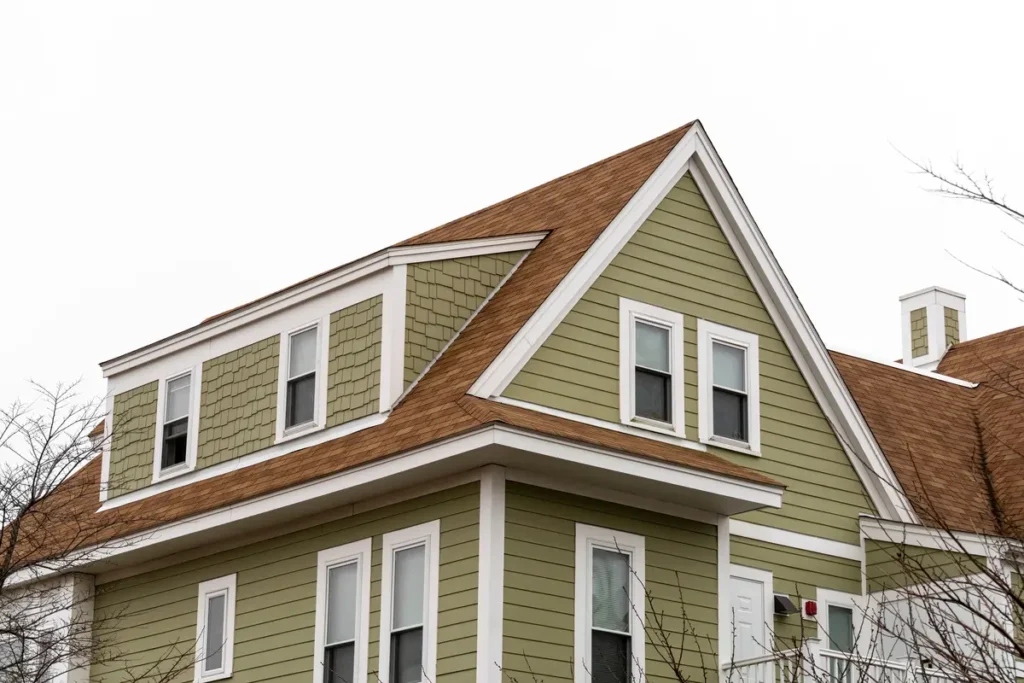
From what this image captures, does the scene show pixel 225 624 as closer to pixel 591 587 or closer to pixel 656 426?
pixel 591 587

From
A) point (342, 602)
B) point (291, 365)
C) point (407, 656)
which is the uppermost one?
point (291, 365)

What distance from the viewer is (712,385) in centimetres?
2034

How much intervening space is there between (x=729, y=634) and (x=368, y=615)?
4.26 m

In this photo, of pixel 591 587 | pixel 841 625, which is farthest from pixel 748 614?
pixel 591 587

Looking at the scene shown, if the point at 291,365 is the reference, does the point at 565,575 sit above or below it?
below

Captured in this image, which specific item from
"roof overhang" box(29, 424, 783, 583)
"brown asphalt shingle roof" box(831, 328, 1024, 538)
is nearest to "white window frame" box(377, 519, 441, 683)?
"roof overhang" box(29, 424, 783, 583)

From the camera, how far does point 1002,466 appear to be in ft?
78.1

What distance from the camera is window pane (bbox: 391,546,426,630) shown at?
1791 cm

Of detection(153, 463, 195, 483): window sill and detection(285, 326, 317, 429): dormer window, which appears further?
detection(153, 463, 195, 483): window sill

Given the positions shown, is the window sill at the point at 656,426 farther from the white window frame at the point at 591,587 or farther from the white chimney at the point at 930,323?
the white chimney at the point at 930,323

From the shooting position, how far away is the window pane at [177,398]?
73.5 ft

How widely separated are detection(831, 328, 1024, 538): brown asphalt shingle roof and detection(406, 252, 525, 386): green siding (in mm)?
6444

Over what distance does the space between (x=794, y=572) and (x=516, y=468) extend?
480 cm

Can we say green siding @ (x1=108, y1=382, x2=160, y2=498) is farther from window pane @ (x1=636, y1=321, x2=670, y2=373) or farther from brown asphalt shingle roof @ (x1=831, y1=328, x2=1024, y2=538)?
brown asphalt shingle roof @ (x1=831, y1=328, x2=1024, y2=538)
